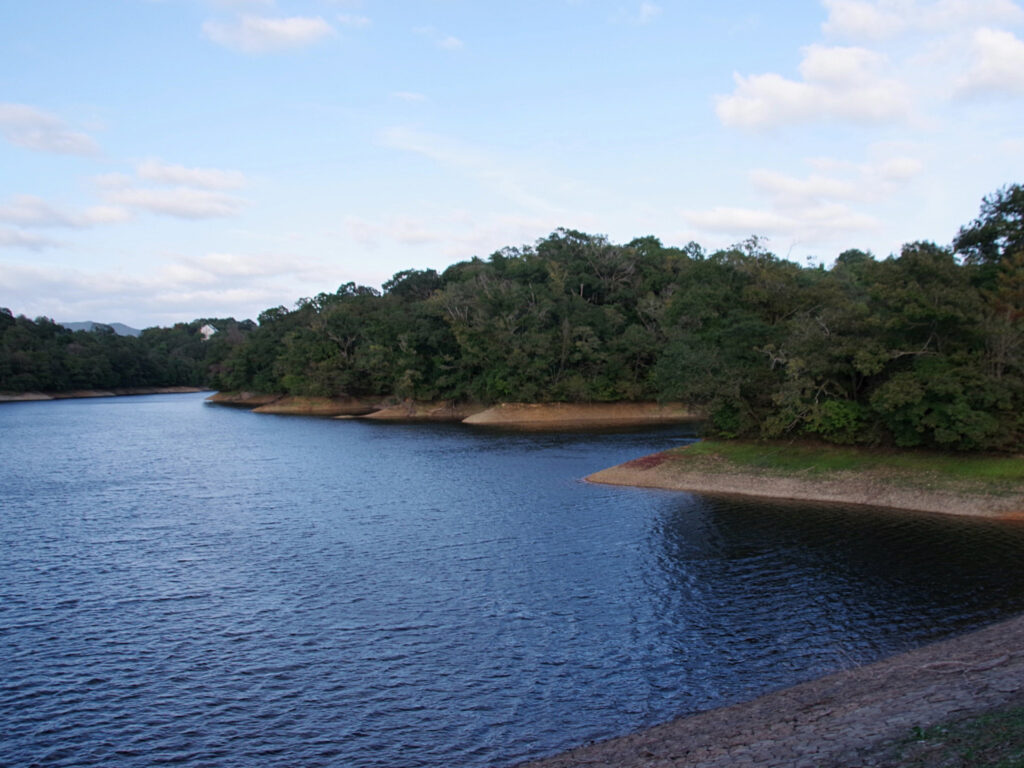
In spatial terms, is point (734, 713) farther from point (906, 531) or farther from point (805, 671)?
point (906, 531)

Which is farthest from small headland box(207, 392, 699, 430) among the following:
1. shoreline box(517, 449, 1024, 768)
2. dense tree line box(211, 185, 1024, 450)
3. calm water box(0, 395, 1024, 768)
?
shoreline box(517, 449, 1024, 768)

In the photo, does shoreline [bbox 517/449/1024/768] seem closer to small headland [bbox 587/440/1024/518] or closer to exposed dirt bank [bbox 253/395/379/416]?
small headland [bbox 587/440/1024/518]

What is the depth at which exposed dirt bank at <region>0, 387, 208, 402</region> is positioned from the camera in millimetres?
145375

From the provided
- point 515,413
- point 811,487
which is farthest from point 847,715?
point 515,413

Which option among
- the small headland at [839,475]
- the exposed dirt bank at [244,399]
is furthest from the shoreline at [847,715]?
the exposed dirt bank at [244,399]

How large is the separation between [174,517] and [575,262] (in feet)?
239

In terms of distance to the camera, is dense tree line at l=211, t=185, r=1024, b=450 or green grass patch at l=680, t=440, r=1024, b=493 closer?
green grass patch at l=680, t=440, r=1024, b=493

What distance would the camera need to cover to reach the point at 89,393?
532ft

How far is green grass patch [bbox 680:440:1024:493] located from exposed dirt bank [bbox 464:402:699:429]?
39.6 m

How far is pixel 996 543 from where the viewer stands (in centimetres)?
2778

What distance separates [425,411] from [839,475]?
6900 centimetres

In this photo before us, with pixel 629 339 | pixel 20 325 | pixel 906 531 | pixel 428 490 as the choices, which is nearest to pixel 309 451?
pixel 428 490

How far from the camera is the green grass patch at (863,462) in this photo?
33.4 meters

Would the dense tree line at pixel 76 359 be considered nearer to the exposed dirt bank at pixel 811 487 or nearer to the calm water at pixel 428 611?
Result: the calm water at pixel 428 611
